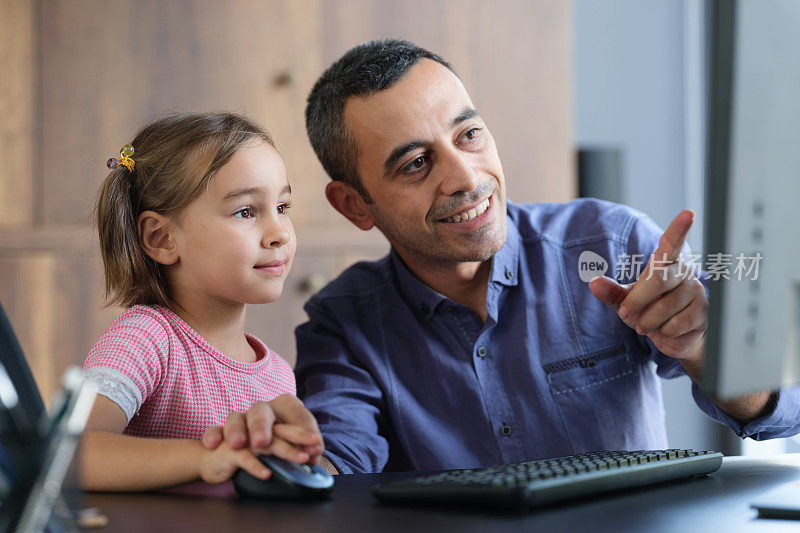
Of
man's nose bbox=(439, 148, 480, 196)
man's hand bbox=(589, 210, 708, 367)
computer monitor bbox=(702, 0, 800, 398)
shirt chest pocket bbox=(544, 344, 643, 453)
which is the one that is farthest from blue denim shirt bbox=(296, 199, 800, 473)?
computer monitor bbox=(702, 0, 800, 398)

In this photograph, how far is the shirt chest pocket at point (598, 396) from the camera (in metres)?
1.41

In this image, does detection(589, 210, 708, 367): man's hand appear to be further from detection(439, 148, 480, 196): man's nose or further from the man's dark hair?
the man's dark hair

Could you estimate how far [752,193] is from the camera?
0.63m

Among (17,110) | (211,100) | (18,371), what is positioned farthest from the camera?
(211,100)

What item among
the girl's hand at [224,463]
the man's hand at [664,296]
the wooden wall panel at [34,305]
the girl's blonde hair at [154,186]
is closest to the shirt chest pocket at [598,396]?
the man's hand at [664,296]

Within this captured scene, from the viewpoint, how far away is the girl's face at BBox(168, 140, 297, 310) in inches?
45.5

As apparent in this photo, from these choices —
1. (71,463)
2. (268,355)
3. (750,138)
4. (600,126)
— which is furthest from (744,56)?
(600,126)

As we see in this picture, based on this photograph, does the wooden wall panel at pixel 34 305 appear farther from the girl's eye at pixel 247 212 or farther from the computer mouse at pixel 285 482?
the computer mouse at pixel 285 482

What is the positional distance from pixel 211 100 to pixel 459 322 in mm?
1135

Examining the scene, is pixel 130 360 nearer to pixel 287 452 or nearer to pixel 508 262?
pixel 287 452

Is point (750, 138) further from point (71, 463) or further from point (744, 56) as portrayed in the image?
point (71, 463)

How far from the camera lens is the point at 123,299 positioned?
1.20 m

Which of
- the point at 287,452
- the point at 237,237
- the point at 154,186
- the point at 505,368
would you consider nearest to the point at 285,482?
the point at 287,452

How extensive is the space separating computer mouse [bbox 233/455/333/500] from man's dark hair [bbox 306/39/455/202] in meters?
0.85
